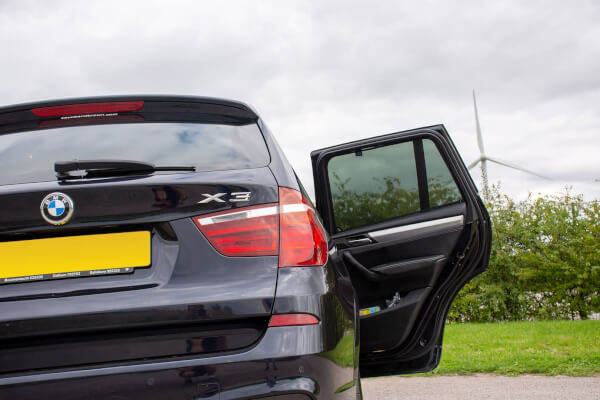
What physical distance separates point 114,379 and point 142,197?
0.55m

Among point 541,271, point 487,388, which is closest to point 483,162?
point 541,271

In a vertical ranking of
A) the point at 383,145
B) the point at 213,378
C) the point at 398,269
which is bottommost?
the point at 213,378

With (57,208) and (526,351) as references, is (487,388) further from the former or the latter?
(57,208)

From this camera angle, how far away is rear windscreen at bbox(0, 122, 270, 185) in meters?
2.00

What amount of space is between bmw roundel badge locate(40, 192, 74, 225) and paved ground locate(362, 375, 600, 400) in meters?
4.02

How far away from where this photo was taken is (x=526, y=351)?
767cm

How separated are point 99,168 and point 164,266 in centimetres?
41

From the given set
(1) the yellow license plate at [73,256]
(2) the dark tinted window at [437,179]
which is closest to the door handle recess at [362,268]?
(2) the dark tinted window at [437,179]

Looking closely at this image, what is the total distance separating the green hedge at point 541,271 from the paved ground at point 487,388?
11.5m

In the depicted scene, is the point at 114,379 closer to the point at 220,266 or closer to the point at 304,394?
the point at 220,266

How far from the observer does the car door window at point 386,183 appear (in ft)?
11.5

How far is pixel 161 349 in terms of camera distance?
1724 millimetres

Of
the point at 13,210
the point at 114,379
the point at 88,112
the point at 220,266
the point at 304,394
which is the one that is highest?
the point at 88,112

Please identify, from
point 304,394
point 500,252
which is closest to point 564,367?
point 304,394
